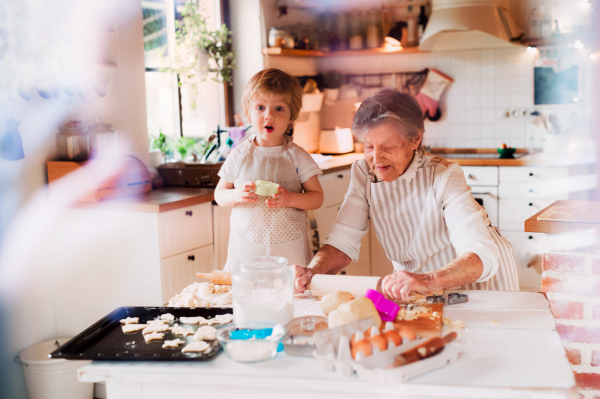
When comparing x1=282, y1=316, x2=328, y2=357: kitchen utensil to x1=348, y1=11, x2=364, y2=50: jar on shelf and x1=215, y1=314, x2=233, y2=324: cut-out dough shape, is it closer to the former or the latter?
x1=215, y1=314, x2=233, y2=324: cut-out dough shape

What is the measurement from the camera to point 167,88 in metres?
3.73

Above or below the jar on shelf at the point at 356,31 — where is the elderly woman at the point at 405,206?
below

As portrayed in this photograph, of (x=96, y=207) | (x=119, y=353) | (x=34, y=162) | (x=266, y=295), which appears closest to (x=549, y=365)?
(x=266, y=295)

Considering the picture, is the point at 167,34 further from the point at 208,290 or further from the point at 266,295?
the point at 266,295

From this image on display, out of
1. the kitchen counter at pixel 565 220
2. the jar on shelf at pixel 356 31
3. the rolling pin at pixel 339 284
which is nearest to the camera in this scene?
the rolling pin at pixel 339 284

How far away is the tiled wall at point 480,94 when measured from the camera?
15.3 feet

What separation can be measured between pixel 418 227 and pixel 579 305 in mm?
514

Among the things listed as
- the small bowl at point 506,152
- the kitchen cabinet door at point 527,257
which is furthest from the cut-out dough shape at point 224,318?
the small bowl at point 506,152

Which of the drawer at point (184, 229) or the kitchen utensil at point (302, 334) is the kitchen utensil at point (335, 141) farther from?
the kitchen utensil at point (302, 334)

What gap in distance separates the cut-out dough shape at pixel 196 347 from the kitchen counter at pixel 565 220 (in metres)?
1.04

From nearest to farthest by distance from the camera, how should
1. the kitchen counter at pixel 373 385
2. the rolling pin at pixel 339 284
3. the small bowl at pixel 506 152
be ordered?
1. the kitchen counter at pixel 373 385
2. the rolling pin at pixel 339 284
3. the small bowl at pixel 506 152

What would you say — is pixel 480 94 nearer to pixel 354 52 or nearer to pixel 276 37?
pixel 354 52

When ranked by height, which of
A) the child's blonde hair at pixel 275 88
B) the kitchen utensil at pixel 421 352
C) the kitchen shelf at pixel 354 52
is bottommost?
the kitchen utensil at pixel 421 352

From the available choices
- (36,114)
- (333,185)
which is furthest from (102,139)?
(333,185)
